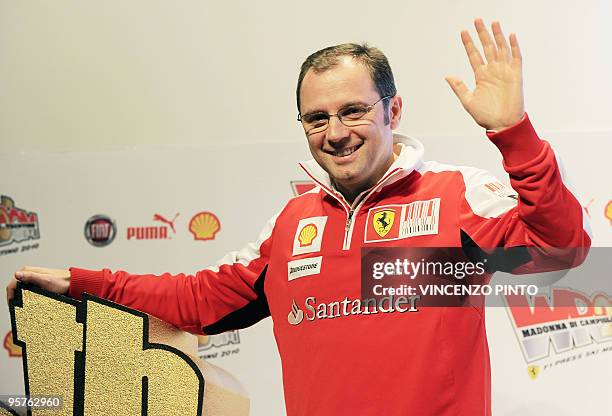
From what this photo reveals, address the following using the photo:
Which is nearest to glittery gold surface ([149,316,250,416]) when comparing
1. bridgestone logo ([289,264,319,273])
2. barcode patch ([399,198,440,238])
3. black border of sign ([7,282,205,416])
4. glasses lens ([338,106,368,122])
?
black border of sign ([7,282,205,416])

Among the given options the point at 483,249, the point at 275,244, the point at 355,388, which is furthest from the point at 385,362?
the point at 275,244

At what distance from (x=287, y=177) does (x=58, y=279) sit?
107 centimetres

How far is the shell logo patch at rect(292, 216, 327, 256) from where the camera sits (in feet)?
5.98

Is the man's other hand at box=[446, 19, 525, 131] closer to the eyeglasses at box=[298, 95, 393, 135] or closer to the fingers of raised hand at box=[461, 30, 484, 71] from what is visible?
the fingers of raised hand at box=[461, 30, 484, 71]

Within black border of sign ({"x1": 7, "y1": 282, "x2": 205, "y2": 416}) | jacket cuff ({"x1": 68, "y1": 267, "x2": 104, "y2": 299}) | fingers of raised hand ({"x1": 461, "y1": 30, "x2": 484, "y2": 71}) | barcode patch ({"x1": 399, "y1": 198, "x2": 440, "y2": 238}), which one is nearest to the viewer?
fingers of raised hand ({"x1": 461, "y1": 30, "x2": 484, "y2": 71})

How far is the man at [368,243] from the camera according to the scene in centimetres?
144

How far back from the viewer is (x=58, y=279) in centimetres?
191

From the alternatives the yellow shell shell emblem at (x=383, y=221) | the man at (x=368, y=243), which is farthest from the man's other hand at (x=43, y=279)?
the yellow shell shell emblem at (x=383, y=221)

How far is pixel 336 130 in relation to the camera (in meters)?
1.73

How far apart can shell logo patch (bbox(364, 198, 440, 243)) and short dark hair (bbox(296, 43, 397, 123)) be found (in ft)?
0.71

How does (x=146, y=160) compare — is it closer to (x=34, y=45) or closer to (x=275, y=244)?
(x=34, y=45)

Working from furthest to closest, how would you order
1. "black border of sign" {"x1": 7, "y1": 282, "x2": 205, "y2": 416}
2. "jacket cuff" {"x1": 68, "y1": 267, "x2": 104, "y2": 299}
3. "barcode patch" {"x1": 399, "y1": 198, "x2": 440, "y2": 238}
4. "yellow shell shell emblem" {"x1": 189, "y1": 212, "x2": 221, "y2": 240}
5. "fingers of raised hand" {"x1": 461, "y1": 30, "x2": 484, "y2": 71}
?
"yellow shell shell emblem" {"x1": 189, "y1": 212, "x2": 221, "y2": 240} < "jacket cuff" {"x1": 68, "y1": 267, "x2": 104, "y2": 299} < "black border of sign" {"x1": 7, "y1": 282, "x2": 205, "y2": 416} < "barcode patch" {"x1": 399, "y1": 198, "x2": 440, "y2": 238} < "fingers of raised hand" {"x1": 461, "y1": 30, "x2": 484, "y2": 71}

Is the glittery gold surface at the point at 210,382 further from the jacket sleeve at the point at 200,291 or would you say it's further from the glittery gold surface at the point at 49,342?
the glittery gold surface at the point at 49,342

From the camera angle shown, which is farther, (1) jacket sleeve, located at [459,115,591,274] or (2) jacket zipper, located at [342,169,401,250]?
(2) jacket zipper, located at [342,169,401,250]
